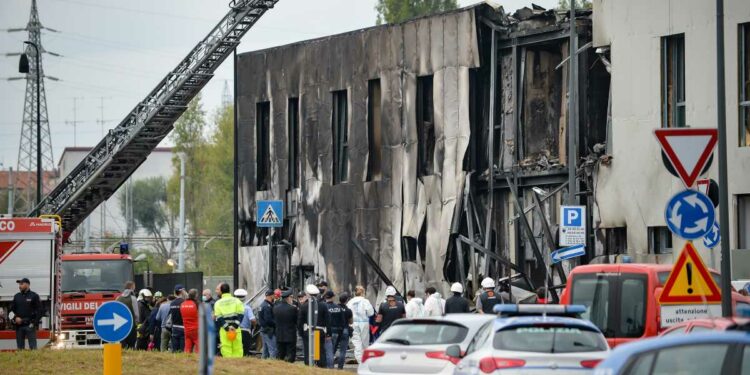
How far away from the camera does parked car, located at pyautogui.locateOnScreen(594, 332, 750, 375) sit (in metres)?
11.2

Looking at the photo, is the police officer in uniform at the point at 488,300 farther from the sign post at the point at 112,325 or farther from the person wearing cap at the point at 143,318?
the sign post at the point at 112,325

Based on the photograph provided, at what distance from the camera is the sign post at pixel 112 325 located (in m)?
18.7

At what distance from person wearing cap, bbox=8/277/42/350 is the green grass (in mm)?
4922

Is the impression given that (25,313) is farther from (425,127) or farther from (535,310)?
(425,127)

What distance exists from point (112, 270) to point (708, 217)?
894 inches

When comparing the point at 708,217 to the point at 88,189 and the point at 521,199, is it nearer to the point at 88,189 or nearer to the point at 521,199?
the point at 521,199

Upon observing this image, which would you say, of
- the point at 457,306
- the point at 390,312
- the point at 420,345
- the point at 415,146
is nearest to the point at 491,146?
the point at 415,146

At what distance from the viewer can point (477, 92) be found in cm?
4172

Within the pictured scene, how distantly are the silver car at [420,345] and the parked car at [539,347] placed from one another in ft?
9.19

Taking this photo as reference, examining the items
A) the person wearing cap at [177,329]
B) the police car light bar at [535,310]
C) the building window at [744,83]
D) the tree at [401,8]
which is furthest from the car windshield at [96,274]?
the tree at [401,8]

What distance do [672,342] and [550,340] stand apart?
4914 millimetres

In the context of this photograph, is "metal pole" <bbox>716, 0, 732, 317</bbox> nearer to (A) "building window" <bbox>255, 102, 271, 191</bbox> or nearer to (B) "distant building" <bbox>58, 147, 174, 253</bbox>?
(A) "building window" <bbox>255, 102, 271, 191</bbox>

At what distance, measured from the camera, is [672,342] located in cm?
1136

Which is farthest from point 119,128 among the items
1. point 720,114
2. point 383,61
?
point 720,114
